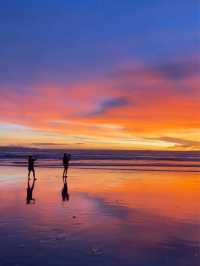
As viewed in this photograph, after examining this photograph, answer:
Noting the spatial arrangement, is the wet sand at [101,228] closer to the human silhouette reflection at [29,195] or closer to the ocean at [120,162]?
the human silhouette reflection at [29,195]

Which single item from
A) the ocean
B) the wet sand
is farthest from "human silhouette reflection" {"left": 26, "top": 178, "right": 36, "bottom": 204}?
the ocean

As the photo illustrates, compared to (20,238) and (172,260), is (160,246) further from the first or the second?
(20,238)

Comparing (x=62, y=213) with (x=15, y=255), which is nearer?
(x=15, y=255)

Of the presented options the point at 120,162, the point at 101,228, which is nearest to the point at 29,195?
the point at 101,228

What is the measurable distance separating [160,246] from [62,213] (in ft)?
16.5

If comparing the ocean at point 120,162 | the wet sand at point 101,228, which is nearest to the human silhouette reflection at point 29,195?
the wet sand at point 101,228

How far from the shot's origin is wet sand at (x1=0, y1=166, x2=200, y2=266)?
898 centimetres

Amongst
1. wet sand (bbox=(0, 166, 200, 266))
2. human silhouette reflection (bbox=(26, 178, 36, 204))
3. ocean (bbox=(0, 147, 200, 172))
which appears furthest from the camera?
ocean (bbox=(0, 147, 200, 172))

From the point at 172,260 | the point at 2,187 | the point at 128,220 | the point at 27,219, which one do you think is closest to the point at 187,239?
the point at 172,260

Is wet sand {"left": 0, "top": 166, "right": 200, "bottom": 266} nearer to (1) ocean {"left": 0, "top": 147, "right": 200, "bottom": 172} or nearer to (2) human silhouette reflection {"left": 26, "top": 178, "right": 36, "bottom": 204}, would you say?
(2) human silhouette reflection {"left": 26, "top": 178, "right": 36, "bottom": 204}

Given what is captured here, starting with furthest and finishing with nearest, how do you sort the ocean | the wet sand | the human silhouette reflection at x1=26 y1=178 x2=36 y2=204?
the ocean
the human silhouette reflection at x1=26 y1=178 x2=36 y2=204
the wet sand

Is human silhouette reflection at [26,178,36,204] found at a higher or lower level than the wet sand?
higher

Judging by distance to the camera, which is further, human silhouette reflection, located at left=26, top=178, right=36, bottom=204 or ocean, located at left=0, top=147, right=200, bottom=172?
ocean, located at left=0, top=147, right=200, bottom=172

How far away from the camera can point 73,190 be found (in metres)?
21.1
